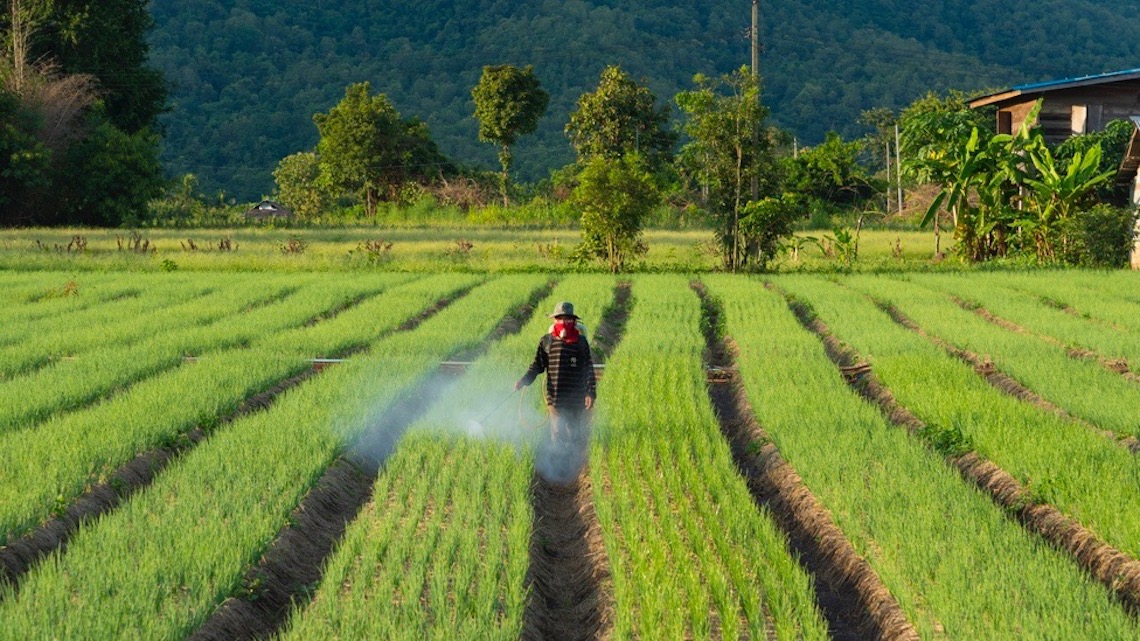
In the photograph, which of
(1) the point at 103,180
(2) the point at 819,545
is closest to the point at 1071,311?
(2) the point at 819,545

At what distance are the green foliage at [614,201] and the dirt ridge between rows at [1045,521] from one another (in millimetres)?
17334

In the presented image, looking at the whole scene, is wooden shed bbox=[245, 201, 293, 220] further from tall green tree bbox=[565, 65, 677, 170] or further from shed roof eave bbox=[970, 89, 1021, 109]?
shed roof eave bbox=[970, 89, 1021, 109]

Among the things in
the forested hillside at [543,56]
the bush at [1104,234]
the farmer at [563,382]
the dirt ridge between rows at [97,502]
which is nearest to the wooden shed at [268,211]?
the forested hillside at [543,56]

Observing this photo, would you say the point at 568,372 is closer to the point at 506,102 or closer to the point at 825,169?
the point at 825,169

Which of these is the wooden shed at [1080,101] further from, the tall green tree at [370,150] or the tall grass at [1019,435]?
the tall green tree at [370,150]

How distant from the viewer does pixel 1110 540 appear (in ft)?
26.2

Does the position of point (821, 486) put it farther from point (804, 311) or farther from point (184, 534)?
point (804, 311)

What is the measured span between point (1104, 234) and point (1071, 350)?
14.4 meters

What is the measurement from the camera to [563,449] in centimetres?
1147

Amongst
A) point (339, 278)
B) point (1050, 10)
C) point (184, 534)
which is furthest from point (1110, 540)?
point (1050, 10)

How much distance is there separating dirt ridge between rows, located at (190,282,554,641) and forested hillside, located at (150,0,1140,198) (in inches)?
3114

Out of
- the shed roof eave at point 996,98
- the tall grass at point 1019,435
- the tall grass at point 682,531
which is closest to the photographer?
the tall grass at point 682,531

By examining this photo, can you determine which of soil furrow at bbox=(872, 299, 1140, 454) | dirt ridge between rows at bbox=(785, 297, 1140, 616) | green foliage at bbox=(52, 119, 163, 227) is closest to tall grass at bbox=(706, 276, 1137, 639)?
dirt ridge between rows at bbox=(785, 297, 1140, 616)

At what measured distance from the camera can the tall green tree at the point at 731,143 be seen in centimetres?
3053
